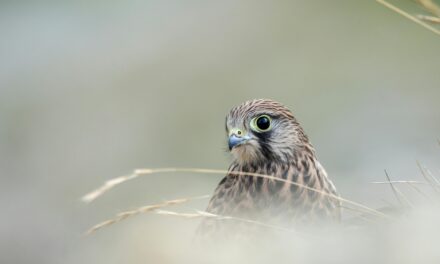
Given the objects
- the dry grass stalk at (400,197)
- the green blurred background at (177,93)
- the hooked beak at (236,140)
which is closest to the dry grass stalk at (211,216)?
the dry grass stalk at (400,197)

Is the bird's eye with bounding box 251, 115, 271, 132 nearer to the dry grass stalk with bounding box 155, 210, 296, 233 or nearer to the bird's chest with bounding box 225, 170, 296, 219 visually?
the bird's chest with bounding box 225, 170, 296, 219

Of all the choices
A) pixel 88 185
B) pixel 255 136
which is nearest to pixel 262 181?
pixel 255 136

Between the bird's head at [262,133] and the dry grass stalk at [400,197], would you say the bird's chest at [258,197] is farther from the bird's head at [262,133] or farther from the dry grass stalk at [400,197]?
the dry grass stalk at [400,197]

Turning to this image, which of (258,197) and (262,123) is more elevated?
(262,123)

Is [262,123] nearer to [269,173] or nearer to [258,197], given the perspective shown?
[269,173]

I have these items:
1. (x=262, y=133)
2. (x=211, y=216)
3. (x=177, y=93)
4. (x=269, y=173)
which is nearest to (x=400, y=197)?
(x=211, y=216)

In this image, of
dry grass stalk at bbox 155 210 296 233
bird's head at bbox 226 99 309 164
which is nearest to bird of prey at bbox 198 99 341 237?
bird's head at bbox 226 99 309 164

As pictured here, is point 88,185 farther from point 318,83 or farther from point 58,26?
point 58,26
